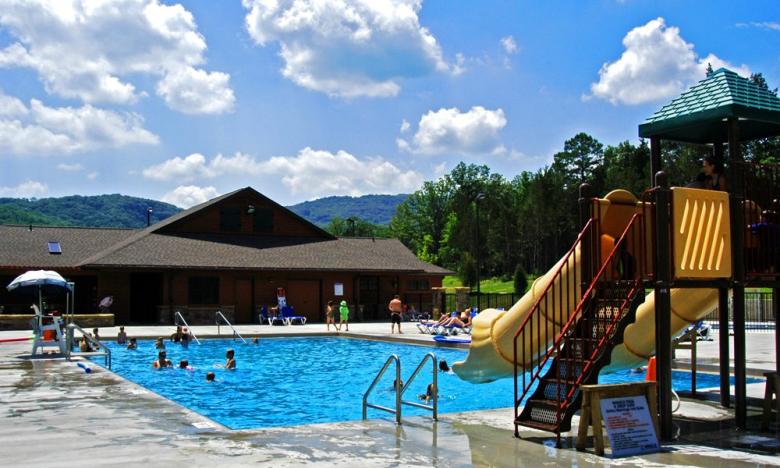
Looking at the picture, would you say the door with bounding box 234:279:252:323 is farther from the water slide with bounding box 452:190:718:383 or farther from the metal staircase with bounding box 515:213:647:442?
the metal staircase with bounding box 515:213:647:442

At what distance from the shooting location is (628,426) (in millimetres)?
9008

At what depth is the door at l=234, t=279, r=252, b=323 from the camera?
4059 cm

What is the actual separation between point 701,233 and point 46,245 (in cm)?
3970

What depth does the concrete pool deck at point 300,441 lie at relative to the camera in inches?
332

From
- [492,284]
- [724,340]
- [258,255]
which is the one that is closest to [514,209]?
[492,284]

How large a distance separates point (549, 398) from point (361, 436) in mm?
2461

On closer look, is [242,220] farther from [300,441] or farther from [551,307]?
[300,441]

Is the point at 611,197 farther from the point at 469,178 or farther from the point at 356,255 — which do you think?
the point at 469,178

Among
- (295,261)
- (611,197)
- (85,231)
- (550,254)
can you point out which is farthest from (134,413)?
(550,254)

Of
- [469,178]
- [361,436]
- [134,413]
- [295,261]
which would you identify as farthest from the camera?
[469,178]

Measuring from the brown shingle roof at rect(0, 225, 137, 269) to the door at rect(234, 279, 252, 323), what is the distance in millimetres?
8535

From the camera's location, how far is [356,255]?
1794 inches

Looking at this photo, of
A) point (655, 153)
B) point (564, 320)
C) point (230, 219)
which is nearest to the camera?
point (564, 320)

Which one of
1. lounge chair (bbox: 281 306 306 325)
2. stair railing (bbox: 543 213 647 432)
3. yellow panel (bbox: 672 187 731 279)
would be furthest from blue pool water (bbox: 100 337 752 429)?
lounge chair (bbox: 281 306 306 325)
